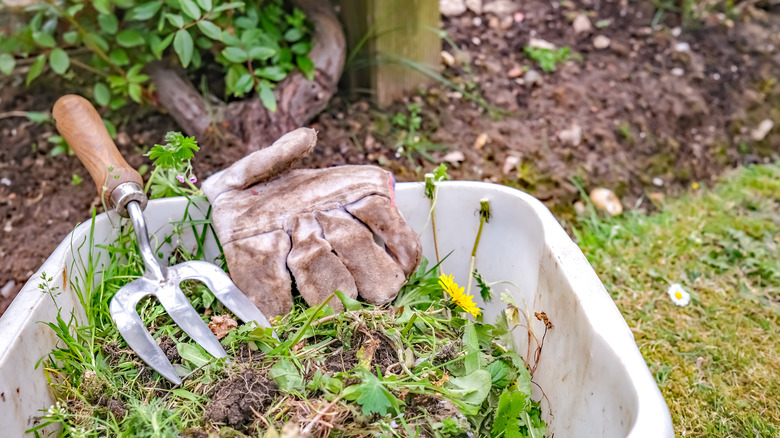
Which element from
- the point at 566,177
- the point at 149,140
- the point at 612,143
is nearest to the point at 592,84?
the point at 612,143

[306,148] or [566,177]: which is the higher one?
[306,148]

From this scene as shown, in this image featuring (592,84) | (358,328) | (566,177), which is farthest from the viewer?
(592,84)

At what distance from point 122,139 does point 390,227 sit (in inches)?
43.7

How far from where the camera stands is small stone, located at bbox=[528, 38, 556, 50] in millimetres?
2615

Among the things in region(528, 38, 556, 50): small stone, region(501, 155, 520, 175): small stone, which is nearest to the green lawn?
region(501, 155, 520, 175): small stone

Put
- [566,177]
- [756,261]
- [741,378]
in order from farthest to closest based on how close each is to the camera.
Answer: [566,177], [756,261], [741,378]

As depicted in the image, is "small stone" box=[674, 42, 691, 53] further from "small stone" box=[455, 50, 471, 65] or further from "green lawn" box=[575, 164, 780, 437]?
"small stone" box=[455, 50, 471, 65]

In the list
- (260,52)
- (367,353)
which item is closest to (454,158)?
(260,52)

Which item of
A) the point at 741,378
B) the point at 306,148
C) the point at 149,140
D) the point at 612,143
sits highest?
the point at 306,148

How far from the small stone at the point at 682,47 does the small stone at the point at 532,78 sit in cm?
78

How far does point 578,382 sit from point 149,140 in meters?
1.57

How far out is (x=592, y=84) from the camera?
8.18 ft

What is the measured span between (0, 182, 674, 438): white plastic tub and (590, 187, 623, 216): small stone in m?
0.89

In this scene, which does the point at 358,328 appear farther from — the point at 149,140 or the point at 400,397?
the point at 149,140
